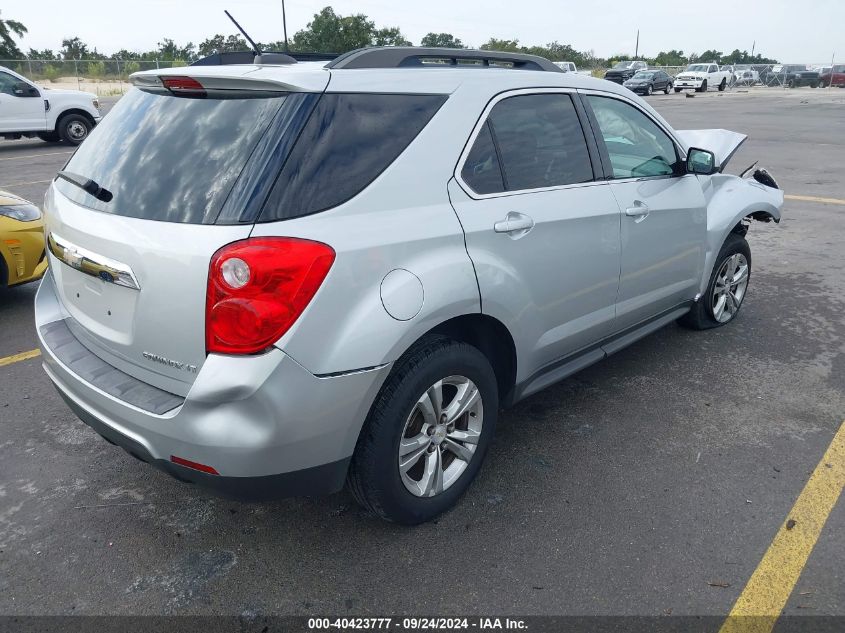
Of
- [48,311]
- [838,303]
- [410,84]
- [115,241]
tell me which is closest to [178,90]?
[115,241]

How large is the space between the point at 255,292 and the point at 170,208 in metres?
0.49

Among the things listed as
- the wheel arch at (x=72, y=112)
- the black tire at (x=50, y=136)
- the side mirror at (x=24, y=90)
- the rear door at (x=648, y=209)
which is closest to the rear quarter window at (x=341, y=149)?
the rear door at (x=648, y=209)

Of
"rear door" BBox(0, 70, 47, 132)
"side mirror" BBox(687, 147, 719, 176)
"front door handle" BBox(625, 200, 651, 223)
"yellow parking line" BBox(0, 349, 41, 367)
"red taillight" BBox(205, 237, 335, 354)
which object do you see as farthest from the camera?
"rear door" BBox(0, 70, 47, 132)

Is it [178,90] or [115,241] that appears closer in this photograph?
[115,241]

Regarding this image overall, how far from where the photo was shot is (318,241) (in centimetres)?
228

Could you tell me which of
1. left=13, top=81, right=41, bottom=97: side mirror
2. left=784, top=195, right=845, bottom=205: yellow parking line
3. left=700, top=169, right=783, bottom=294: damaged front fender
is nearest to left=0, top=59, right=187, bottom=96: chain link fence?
left=13, top=81, right=41, bottom=97: side mirror

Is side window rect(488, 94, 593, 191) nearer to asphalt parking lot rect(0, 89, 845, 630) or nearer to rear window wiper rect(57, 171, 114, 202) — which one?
asphalt parking lot rect(0, 89, 845, 630)

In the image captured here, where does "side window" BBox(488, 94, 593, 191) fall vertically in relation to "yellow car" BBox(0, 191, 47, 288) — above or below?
above

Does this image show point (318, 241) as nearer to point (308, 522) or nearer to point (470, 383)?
point (470, 383)

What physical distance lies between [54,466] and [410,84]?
2408 mm

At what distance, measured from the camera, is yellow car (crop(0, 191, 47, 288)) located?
200 inches

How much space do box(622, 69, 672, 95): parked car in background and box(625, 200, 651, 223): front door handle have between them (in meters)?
38.4

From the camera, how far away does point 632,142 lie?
12.8 feet

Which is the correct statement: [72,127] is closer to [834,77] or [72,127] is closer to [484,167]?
[484,167]
